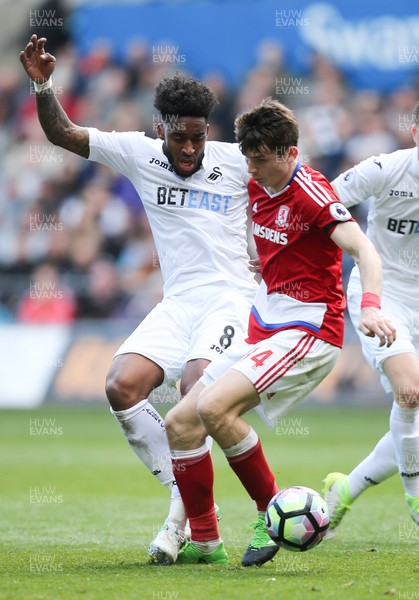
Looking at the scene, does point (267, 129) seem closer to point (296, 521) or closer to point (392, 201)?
point (392, 201)

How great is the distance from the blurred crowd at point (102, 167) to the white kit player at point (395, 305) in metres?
A: 8.73

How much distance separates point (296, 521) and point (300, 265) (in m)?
1.34

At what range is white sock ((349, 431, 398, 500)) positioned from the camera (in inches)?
280

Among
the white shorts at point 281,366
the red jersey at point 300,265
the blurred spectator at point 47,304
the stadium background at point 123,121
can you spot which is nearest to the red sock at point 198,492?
the white shorts at point 281,366

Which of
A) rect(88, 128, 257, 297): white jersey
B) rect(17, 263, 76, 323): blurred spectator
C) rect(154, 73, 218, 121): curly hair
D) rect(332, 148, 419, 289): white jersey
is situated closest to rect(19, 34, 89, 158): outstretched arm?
rect(88, 128, 257, 297): white jersey

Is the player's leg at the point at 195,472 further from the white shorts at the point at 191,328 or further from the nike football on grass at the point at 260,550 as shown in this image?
the white shorts at the point at 191,328

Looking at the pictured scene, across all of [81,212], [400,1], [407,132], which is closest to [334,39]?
[400,1]

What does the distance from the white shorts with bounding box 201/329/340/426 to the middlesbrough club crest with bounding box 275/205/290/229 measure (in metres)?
0.56

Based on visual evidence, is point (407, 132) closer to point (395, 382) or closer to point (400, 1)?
point (400, 1)

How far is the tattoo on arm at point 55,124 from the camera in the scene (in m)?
6.62

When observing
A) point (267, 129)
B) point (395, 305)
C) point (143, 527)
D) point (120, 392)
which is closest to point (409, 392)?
point (395, 305)

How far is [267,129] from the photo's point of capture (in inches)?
225

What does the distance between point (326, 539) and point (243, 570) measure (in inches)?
58.9

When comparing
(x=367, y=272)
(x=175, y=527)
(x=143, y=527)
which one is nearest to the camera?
(x=367, y=272)
